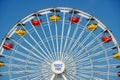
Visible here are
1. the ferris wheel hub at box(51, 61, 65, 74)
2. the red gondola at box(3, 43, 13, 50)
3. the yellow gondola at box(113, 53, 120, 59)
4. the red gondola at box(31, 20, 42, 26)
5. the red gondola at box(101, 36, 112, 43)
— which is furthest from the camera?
the red gondola at box(31, 20, 42, 26)

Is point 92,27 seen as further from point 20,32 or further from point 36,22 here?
point 20,32

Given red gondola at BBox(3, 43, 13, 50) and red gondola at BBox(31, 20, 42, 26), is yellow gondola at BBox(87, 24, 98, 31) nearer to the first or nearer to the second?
red gondola at BBox(31, 20, 42, 26)

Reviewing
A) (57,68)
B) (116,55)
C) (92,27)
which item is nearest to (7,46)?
(57,68)

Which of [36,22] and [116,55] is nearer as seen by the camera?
[116,55]

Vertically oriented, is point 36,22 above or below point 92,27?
above

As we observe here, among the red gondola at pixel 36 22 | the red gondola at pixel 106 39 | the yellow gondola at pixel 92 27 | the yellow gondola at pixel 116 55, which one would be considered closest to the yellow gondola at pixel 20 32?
the red gondola at pixel 36 22

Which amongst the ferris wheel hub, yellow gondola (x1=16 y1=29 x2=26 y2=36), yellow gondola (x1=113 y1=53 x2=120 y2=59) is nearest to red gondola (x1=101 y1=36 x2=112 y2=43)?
yellow gondola (x1=113 y1=53 x2=120 y2=59)

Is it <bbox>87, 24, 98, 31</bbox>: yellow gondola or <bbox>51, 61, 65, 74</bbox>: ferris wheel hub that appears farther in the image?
<bbox>87, 24, 98, 31</bbox>: yellow gondola

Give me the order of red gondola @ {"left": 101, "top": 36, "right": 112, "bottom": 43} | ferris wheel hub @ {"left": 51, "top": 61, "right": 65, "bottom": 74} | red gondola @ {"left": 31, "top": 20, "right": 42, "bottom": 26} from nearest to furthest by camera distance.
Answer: ferris wheel hub @ {"left": 51, "top": 61, "right": 65, "bottom": 74} < red gondola @ {"left": 101, "top": 36, "right": 112, "bottom": 43} < red gondola @ {"left": 31, "top": 20, "right": 42, "bottom": 26}

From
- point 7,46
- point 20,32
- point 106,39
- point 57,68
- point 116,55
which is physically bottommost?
point 57,68

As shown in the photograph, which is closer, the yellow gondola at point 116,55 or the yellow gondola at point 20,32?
the yellow gondola at point 116,55

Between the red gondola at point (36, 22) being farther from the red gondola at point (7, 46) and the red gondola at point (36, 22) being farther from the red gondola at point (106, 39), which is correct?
the red gondola at point (106, 39)

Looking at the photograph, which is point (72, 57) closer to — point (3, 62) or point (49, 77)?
point (49, 77)

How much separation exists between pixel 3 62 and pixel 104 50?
5285 millimetres
